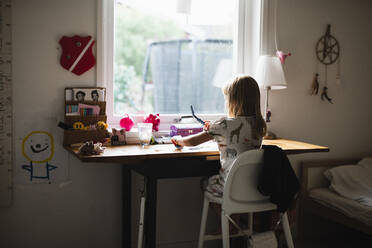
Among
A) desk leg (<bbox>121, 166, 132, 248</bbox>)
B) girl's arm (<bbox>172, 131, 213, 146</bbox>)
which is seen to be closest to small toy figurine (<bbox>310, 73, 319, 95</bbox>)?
girl's arm (<bbox>172, 131, 213, 146</bbox>)

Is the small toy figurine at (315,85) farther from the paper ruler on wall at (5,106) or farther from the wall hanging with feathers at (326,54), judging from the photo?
the paper ruler on wall at (5,106)

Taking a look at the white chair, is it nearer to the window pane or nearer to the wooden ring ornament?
the window pane

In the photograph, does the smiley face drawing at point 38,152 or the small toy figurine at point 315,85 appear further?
the small toy figurine at point 315,85

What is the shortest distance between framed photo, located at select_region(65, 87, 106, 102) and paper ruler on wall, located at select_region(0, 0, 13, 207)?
0.32 metres

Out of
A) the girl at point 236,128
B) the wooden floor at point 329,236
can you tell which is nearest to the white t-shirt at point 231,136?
the girl at point 236,128

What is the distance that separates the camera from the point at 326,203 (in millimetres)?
2525

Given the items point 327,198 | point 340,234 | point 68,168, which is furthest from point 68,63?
point 340,234

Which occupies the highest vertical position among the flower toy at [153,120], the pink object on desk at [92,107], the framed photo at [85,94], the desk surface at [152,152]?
the framed photo at [85,94]

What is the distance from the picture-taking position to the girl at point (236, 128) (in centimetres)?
179

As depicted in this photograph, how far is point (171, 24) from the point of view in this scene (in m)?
4.37

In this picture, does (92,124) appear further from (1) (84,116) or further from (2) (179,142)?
(2) (179,142)

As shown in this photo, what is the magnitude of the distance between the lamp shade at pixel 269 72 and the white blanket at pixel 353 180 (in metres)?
0.84

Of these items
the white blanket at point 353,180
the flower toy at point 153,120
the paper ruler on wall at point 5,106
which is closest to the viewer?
the paper ruler on wall at point 5,106

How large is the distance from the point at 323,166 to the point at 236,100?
4.36ft
